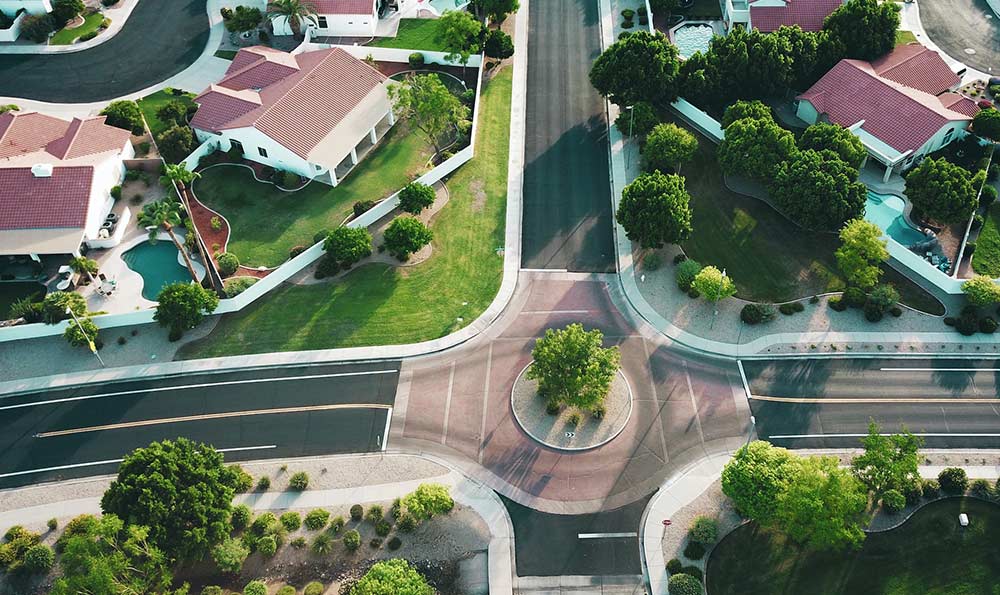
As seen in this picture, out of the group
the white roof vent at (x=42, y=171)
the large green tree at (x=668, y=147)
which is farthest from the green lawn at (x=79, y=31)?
the large green tree at (x=668, y=147)

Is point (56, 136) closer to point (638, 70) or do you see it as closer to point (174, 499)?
point (174, 499)

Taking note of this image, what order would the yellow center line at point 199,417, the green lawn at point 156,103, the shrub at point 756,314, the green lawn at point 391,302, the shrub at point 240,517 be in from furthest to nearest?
the green lawn at point 156,103 → the green lawn at point 391,302 → the shrub at point 756,314 → the yellow center line at point 199,417 → the shrub at point 240,517

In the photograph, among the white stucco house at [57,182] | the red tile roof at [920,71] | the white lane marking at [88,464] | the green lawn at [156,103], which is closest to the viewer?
→ the white lane marking at [88,464]

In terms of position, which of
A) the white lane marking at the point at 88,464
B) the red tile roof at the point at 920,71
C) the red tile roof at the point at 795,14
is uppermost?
the red tile roof at the point at 795,14

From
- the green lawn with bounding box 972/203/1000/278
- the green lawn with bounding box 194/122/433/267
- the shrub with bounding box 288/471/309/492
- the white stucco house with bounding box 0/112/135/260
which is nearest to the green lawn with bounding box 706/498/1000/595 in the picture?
the green lawn with bounding box 972/203/1000/278

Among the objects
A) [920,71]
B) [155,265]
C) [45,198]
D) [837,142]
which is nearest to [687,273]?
[837,142]

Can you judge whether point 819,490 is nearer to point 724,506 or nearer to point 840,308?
point 724,506

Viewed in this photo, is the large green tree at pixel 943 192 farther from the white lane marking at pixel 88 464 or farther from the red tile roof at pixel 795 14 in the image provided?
the white lane marking at pixel 88 464
